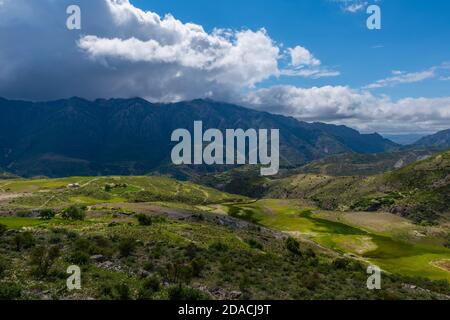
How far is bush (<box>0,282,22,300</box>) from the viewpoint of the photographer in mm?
25312

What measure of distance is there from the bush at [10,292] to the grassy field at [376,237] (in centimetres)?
7745

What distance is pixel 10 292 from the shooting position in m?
25.7

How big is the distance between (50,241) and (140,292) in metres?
20.6

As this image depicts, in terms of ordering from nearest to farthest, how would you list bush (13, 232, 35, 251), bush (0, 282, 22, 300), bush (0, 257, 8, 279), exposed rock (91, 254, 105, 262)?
bush (0, 282, 22, 300)
bush (0, 257, 8, 279)
exposed rock (91, 254, 105, 262)
bush (13, 232, 35, 251)

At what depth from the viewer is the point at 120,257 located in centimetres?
3944

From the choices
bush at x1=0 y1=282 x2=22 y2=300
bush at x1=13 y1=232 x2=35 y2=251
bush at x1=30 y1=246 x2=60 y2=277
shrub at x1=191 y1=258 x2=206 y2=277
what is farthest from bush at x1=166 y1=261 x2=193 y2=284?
bush at x1=13 y1=232 x2=35 y2=251

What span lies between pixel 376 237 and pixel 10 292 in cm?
13573

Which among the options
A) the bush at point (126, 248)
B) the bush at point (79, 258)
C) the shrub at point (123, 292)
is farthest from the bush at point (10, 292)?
the bush at point (126, 248)

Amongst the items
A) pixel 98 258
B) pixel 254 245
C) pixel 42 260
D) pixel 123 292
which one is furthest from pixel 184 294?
pixel 254 245

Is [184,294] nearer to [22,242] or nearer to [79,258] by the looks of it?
[79,258]

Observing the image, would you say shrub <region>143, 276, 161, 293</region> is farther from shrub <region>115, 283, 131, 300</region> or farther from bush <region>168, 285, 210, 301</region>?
shrub <region>115, 283, 131, 300</region>

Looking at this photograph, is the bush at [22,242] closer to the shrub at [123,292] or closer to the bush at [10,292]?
the bush at [10,292]

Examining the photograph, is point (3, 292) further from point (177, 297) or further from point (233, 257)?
point (233, 257)

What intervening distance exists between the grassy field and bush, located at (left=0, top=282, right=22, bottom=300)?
77.5 meters
